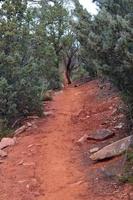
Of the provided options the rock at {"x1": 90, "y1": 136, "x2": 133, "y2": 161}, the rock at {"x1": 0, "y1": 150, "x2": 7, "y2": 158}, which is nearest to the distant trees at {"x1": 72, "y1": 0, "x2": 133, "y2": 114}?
the rock at {"x1": 90, "y1": 136, "x2": 133, "y2": 161}

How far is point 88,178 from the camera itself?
767 cm

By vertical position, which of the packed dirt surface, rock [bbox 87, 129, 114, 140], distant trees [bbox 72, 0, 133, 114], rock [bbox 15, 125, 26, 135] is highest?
distant trees [bbox 72, 0, 133, 114]

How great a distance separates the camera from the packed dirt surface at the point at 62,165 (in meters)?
7.16

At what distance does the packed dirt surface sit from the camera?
7.16 metres

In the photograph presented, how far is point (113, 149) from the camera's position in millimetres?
8289

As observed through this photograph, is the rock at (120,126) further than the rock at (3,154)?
Yes

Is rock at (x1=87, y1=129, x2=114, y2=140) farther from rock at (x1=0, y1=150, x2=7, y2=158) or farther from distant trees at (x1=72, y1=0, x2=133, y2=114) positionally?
rock at (x1=0, y1=150, x2=7, y2=158)

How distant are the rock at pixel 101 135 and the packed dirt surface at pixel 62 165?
0.13 metres

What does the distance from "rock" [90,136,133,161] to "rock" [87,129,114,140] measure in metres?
1.13

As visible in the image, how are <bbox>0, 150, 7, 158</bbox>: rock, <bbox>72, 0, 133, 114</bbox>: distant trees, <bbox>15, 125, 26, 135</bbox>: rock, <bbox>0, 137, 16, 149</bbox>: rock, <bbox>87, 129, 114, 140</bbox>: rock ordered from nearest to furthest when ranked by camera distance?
1. <bbox>72, 0, 133, 114</bbox>: distant trees
2. <bbox>87, 129, 114, 140</bbox>: rock
3. <bbox>0, 150, 7, 158</bbox>: rock
4. <bbox>0, 137, 16, 149</bbox>: rock
5. <bbox>15, 125, 26, 135</bbox>: rock

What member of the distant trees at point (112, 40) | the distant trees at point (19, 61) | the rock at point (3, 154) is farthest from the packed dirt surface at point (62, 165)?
the distant trees at point (112, 40)

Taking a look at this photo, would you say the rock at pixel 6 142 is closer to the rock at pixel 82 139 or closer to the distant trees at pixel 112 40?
the rock at pixel 82 139

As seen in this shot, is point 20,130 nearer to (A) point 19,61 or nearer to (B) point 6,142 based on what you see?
(B) point 6,142

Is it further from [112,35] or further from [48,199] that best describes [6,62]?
[48,199]
